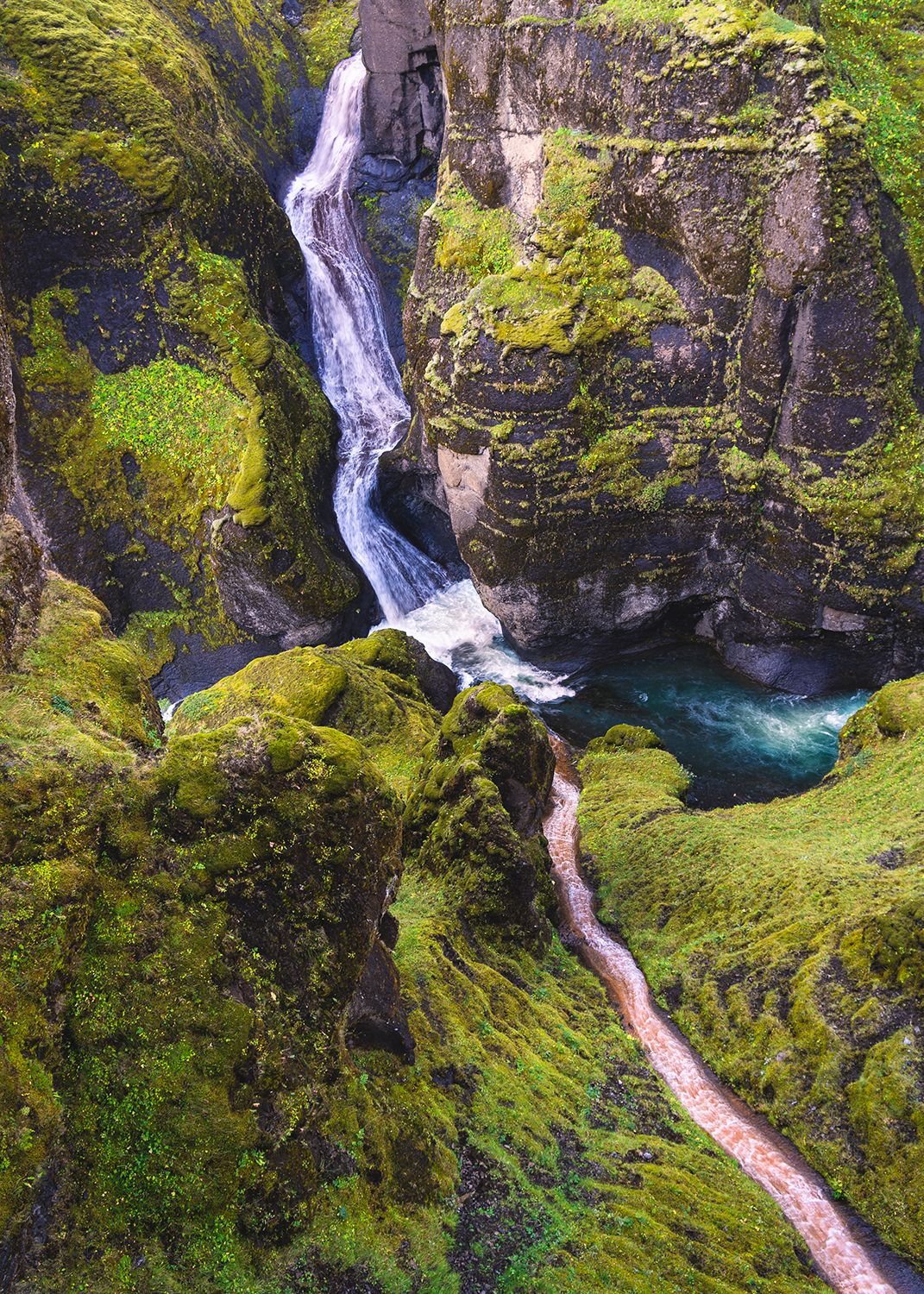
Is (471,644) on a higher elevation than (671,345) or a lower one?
lower

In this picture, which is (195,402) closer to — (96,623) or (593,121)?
(593,121)

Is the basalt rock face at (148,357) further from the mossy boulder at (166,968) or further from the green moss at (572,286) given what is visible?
the mossy boulder at (166,968)

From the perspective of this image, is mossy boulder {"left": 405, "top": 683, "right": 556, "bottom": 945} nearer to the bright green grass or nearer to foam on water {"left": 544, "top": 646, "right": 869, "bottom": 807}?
foam on water {"left": 544, "top": 646, "right": 869, "bottom": 807}

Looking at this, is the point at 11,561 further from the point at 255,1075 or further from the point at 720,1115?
the point at 720,1115

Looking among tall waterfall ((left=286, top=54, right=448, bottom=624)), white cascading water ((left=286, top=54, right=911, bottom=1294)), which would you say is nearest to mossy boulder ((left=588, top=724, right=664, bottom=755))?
white cascading water ((left=286, top=54, right=911, bottom=1294))

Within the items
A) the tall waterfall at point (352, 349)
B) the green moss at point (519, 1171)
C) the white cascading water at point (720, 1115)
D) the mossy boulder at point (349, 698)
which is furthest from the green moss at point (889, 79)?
the green moss at point (519, 1171)

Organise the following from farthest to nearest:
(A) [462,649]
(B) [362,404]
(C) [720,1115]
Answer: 1. (B) [362,404]
2. (A) [462,649]
3. (C) [720,1115]

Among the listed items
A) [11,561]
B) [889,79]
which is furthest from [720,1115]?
[889,79]
